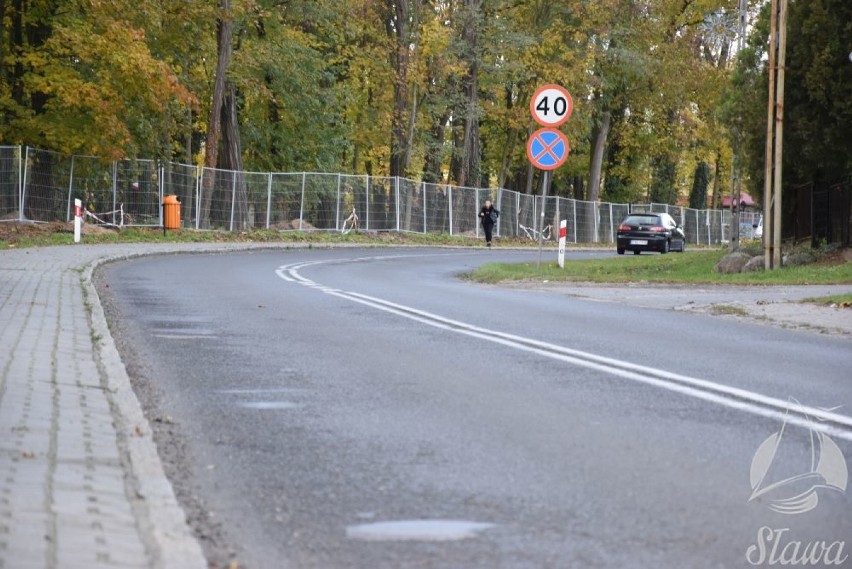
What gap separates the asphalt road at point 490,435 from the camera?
483 centimetres

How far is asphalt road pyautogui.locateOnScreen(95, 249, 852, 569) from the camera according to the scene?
190 inches

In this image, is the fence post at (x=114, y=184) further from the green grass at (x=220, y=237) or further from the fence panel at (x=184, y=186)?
the fence panel at (x=184, y=186)

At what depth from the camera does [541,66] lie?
2388 inches

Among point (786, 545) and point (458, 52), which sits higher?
point (458, 52)

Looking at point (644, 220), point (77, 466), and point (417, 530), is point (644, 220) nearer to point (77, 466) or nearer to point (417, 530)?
point (77, 466)

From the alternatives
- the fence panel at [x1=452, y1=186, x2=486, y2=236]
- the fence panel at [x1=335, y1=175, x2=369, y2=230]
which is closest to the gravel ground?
the fence panel at [x1=335, y1=175, x2=369, y2=230]

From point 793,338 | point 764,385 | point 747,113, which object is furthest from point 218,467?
point 747,113

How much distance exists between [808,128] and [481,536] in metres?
25.1

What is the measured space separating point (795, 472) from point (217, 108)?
133 feet

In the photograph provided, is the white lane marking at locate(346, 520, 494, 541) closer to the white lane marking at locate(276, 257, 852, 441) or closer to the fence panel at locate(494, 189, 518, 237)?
the white lane marking at locate(276, 257, 852, 441)

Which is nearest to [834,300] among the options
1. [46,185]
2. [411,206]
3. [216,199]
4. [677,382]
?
[677,382]

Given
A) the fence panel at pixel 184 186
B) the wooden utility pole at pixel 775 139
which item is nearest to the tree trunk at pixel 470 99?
the fence panel at pixel 184 186

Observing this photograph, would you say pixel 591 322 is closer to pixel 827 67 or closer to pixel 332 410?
pixel 332 410

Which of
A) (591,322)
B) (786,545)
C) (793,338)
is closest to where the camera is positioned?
(786,545)
